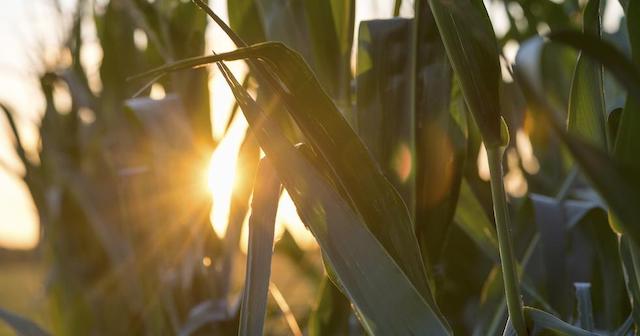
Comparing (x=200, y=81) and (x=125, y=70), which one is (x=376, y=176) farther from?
(x=125, y=70)

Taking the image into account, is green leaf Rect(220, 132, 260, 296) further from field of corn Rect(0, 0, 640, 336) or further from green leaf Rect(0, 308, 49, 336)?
green leaf Rect(0, 308, 49, 336)

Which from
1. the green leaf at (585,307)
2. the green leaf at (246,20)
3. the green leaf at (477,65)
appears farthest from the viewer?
the green leaf at (246,20)

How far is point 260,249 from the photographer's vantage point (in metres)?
0.40

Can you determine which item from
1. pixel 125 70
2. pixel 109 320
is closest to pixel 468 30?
pixel 125 70

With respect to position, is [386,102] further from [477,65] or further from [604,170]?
[604,170]

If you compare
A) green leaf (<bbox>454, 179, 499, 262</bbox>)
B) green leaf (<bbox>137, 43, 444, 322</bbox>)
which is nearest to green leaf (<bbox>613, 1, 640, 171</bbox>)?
green leaf (<bbox>137, 43, 444, 322</bbox>)

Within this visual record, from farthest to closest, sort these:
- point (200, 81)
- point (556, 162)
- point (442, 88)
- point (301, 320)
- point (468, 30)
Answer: point (301, 320)
point (556, 162)
point (200, 81)
point (442, 88)
point (468, 30)

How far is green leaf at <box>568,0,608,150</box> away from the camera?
0.40m

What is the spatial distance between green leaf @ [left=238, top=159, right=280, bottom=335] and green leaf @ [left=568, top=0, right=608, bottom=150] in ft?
0.53

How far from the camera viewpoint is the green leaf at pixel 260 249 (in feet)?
1.30

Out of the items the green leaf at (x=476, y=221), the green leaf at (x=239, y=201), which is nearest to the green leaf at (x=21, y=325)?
the green leaf at (x=239, y=201)

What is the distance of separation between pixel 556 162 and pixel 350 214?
67 cm

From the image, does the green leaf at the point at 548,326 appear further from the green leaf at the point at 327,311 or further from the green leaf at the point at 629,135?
the green leaf at the point at 327,311

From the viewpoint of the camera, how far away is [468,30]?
347 mm
